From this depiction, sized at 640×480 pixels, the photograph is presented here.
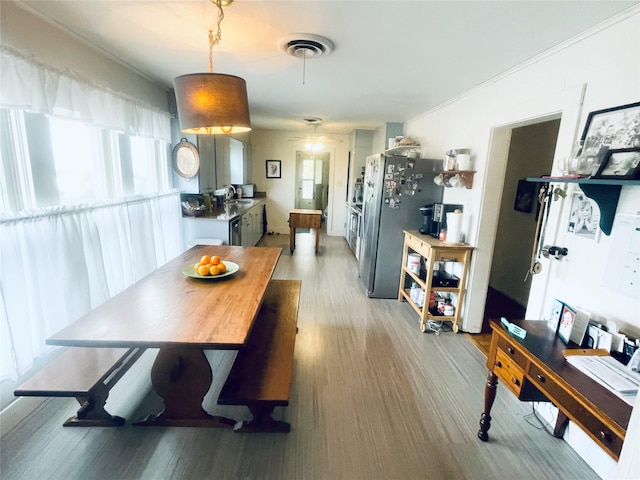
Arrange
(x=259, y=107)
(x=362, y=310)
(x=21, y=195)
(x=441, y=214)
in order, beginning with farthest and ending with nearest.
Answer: (x=259, y=107)
(x=362, y=310)
(x=441, y=214)
(x=21, y=195)

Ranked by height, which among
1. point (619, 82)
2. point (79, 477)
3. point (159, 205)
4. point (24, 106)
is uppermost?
point (619, 82)

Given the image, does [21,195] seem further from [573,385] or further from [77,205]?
[573,385]

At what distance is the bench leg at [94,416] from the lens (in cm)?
175

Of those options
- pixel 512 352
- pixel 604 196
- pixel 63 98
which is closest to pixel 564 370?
pixel 512 352

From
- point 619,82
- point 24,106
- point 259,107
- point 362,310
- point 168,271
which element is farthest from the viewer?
point 259,107

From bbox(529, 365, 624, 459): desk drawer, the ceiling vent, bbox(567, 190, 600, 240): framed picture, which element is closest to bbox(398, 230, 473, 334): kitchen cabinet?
bbox(567, 190, 600, 240): framed picture

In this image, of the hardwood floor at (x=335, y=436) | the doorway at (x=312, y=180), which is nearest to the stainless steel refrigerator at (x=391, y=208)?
the hardwood floor at (x=335, y=436)

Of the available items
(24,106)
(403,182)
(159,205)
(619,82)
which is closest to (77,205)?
(24,106)

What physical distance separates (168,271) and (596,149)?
271 centimetres

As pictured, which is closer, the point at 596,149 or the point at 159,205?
the point at 596,149

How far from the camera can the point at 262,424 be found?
5.80 ft

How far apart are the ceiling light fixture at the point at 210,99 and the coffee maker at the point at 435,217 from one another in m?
2.42

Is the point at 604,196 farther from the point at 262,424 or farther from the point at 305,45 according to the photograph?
the point at 262,424

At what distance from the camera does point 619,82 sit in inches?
61.6
